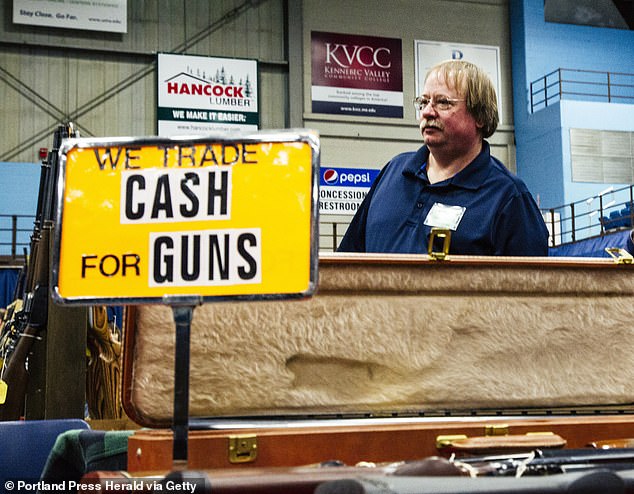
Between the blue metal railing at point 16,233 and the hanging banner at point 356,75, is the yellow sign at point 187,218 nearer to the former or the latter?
the blue metal railing at point 16,233

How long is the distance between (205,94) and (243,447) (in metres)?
9.20

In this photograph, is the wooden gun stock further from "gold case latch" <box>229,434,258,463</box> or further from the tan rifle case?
"gold case latch" <box>229,434,258,463</box>

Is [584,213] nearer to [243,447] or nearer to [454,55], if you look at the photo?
[454,55]

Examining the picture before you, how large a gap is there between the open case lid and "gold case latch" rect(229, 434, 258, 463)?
0.09 meters

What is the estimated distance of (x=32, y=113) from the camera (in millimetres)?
9484

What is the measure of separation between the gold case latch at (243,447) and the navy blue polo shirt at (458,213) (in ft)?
2.17

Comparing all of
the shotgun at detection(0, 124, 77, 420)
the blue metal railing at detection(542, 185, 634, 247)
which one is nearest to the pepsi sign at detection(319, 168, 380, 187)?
the blue metal railing at detection(542, 185, 634, 247)

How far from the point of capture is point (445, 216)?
1.36m

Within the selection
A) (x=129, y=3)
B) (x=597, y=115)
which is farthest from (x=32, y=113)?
(x=597, y=115)

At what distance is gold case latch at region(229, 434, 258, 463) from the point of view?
2.58 ft

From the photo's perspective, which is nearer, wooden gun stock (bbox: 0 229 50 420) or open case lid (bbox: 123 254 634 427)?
open case lid (bbox: 123 254 634 427)

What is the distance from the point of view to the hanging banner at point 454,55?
1054 centimetres

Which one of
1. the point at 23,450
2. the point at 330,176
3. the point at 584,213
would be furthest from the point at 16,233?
the point at 23,450

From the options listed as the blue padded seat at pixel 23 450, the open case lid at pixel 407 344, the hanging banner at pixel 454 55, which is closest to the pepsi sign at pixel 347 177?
the hanging banner at pixel 454 55
